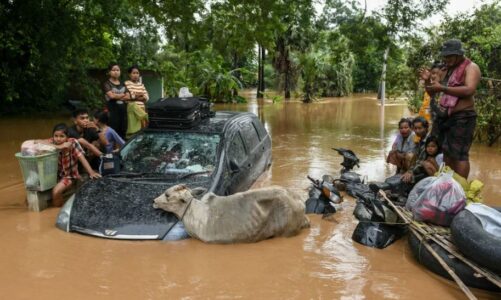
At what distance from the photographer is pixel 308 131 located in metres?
Result: 16.5

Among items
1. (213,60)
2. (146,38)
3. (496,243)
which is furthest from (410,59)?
(213,60)

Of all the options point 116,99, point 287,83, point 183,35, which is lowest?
point 116,99

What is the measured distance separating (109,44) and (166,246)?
17376 mm

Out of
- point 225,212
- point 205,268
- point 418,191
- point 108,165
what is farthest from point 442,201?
point 108,165

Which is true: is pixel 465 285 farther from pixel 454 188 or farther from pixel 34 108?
A: pixel 34 108

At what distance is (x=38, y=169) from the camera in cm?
633

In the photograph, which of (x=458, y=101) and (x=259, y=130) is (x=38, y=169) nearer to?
(x=259, y=130)

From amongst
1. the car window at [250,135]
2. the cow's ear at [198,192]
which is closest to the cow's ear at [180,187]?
the cow's ear at [198,192]

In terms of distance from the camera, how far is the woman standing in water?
25.9 feet

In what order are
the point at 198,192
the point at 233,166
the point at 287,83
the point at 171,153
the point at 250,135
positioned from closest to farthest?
the point at 198,192
the point at 233,166
the point at 171,153
the point at 250,135
the point at 287,83

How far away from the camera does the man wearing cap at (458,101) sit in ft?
18.7

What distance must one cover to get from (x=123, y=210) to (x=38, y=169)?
73.5 inches

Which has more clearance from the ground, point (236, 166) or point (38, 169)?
point (236, 166)

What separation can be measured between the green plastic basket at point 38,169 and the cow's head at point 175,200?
208 centimetres
